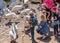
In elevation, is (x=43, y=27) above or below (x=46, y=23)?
below

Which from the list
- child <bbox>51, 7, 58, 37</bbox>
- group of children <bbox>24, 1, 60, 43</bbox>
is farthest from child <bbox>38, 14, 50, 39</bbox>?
child <bbox>51, 7, 58, 37</bbox>

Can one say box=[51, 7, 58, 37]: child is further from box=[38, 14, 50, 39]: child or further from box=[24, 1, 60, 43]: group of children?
box=[38, 14, 50, 39]: child

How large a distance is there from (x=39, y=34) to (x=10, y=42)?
147cm

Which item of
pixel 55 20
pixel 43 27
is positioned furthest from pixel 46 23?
pixel 55 20

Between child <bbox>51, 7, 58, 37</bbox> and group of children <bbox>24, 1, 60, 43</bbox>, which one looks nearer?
group of children <bbox>24, 1, 60, 43</bbox>

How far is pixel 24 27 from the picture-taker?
539 inches

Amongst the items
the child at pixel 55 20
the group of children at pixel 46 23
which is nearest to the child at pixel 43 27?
the group of children at pixel 46 23

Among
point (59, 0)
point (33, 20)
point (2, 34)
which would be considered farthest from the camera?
point (2, 34)

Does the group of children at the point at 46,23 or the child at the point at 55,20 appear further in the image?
the child at the point at 55,20

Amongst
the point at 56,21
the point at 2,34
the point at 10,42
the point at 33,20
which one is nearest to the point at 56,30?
the point at 56,21

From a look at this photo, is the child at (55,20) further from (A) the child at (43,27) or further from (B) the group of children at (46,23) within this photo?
(A) the child at (43,27)

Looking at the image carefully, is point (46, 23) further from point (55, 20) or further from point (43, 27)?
point (55, 20)

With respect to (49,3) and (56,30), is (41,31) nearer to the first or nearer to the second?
(56,30)

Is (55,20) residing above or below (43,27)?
above
